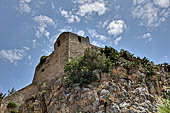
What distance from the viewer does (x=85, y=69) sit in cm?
1234

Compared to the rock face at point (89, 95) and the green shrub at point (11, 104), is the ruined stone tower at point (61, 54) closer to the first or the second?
the rock face at point (89, 95)

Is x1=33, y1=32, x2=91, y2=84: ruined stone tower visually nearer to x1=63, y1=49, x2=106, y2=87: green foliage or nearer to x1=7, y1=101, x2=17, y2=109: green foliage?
x1=63, y1=49, x2=106, y2=87: green foliage

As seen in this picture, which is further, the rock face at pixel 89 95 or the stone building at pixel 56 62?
the stone building at pixel 56 62

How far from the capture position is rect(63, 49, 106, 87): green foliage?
1199 centimetres

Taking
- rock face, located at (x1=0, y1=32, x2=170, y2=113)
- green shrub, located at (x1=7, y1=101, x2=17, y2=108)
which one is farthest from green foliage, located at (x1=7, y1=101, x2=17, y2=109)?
rock face, located at (x1=0, y1=32, x2=170, y2=113)

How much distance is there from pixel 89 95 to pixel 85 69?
226 cm

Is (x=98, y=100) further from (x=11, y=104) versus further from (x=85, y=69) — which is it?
(x=11, y=104)

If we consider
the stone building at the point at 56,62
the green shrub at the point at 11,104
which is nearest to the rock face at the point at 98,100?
the green shrub at the point at 11,104

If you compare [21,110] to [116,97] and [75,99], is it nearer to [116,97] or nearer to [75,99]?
[75,99]

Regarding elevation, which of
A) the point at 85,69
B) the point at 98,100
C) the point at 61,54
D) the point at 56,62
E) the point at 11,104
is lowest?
the point at 98,100

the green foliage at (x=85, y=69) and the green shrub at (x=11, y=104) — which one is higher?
the green foliage at (x=85, y=69)

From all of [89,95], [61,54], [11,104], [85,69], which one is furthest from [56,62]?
[89,95]

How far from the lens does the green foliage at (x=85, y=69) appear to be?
1199 cm

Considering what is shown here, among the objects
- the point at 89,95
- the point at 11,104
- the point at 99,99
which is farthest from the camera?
the point at 11,104
